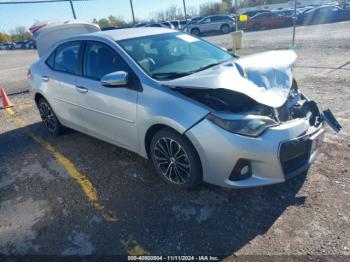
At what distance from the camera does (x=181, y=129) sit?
2947 mm

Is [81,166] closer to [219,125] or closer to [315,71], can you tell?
[219,125]

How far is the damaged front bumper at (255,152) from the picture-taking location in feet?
8.87

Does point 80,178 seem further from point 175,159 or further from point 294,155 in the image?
point 294,155

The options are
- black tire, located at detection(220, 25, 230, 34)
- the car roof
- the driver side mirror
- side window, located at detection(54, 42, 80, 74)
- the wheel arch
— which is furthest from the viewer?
black tire, located at detection(220, 25, 230, 34)

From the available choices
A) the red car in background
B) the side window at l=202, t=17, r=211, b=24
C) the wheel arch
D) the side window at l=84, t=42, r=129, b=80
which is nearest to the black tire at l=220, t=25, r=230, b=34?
the side window at l=202, t=17, r=211, b=24

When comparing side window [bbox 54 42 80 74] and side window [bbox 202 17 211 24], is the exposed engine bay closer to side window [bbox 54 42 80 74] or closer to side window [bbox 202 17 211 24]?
side window [bbox 54 42 80 74]

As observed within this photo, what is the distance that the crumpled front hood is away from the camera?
9.40 feet

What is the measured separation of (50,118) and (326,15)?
29.2 m

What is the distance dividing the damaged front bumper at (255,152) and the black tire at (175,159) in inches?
4.3

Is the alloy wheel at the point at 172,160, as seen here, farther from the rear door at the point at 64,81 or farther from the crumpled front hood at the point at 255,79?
the rear door at the point at 64,81

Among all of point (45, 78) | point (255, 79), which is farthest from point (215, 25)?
point (255, 79)

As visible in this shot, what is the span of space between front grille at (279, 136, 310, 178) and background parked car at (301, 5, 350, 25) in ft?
90.3

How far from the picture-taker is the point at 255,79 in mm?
3092

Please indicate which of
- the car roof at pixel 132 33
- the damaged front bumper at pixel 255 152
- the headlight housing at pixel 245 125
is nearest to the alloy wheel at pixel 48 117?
the car roof at pixel 132 33
